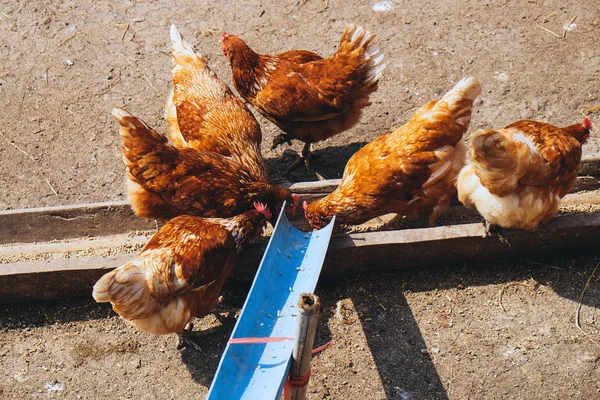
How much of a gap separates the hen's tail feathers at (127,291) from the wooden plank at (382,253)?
62 centimetres

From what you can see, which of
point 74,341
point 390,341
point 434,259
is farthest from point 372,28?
point 74,341

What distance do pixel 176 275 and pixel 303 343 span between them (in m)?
1.14

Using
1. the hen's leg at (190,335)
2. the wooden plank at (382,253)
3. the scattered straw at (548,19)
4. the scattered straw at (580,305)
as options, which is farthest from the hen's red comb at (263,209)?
the scattered straw at (548,19)

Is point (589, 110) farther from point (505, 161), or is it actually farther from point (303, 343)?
point (303, 343)

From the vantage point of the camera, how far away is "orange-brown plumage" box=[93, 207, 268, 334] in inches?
113

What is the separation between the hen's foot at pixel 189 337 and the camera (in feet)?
11.4

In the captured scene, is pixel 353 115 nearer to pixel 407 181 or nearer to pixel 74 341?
pixel 407 181

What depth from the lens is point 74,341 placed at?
3.53 metres

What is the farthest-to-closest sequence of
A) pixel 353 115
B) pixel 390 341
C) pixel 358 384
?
pixel 353 115 < pixel 390 341 < pixel 358 384

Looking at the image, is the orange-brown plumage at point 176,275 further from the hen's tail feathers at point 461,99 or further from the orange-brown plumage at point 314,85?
the hen's tail feathers at point 461,99

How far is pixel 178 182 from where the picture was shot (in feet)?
11.9

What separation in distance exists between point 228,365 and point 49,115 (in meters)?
3.46

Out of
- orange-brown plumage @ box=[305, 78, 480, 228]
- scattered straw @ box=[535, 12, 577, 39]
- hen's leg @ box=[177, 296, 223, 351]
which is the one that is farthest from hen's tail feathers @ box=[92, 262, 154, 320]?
scattered straw @ box=[535, 12, 577, 39]

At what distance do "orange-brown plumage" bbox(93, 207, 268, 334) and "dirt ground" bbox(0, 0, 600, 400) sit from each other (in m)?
0.44
